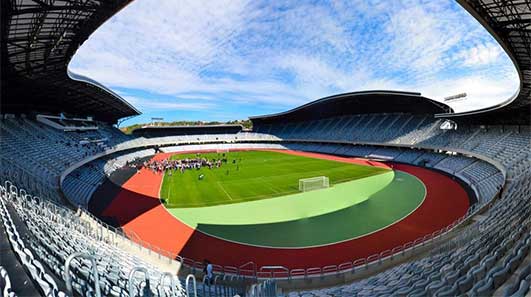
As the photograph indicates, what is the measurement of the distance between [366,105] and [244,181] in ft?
114

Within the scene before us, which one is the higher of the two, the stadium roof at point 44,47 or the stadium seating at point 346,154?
the stadium roof at point 44,47

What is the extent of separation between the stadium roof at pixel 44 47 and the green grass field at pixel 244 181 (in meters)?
13.9

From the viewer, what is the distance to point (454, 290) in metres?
4.92

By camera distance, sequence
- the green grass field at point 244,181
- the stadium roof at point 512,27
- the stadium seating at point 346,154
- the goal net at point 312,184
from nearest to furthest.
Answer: the stadium seating at point 346,154, the stadium roof at point 512,27, the green grass field at point 244,181, the goal net at point 312,184

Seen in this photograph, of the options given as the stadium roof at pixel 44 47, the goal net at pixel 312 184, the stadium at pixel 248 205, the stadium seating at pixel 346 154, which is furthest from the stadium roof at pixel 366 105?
the stadium roof at pixel 44 47

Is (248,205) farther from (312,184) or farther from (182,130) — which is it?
(182,130)

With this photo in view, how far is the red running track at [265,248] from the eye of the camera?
46.1 ft

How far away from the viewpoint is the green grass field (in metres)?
25.1

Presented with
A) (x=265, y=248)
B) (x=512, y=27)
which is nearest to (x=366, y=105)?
(x=512, y=27)

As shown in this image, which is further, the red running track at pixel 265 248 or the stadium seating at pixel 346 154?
the red running track at pixel 265 248

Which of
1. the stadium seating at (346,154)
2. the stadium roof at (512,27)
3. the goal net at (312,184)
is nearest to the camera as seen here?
the stadium seating at (346,154)

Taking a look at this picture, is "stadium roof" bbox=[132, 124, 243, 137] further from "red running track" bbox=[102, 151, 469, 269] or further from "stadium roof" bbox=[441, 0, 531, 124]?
"stadium roof" bbox=[441, 0, 531, 124]

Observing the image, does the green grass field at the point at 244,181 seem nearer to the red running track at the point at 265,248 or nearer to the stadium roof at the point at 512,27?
the red running track at the point at 265,248

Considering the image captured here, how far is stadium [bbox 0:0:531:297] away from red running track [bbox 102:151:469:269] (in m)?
0.11
